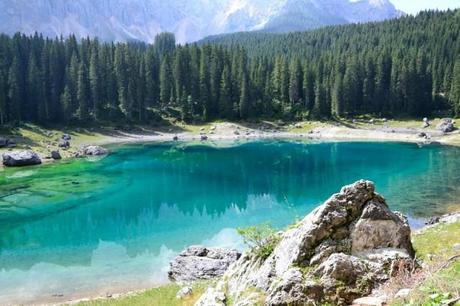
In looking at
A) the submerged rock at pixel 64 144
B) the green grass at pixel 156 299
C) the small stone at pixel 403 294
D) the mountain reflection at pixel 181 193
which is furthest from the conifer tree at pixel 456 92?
the small stone at pixel 403 294

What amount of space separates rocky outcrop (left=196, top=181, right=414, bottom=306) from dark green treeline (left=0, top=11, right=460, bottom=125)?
427ft

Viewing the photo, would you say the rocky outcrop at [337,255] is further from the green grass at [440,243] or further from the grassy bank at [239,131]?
the grassy bank at [239,131]

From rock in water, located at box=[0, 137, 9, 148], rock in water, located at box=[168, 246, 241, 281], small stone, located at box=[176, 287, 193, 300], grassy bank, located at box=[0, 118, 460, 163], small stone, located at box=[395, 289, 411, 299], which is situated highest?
grassy bank, located at box=[0, 118, 460, 163]

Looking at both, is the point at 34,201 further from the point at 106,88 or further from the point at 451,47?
the point at 451,47

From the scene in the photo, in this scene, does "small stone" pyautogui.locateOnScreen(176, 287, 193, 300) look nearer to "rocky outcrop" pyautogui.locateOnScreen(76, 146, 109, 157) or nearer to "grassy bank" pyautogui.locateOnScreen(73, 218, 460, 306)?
"grassy bank" pyautogui.locateOnScreen(73, 218, 460, 306)

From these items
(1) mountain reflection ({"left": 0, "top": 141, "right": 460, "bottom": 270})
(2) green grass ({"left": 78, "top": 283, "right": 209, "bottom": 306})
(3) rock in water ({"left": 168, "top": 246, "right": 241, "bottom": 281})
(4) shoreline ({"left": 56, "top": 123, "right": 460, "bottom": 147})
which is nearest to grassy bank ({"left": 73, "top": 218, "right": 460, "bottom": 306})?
(2) green grass ({"left": 78, "top": 283, "right": 209, "bottom": 306})

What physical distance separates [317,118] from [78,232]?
10870cm

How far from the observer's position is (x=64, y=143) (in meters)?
110

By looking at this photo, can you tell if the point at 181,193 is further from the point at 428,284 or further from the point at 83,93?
the point at 83,93

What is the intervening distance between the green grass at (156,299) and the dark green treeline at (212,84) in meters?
117

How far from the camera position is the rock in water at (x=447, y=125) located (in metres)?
122

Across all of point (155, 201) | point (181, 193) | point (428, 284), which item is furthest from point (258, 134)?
point (428, 284)

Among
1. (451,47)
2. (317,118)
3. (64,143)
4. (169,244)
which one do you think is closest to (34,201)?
(169,244)

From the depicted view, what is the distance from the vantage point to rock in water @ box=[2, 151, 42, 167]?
3529 inches
